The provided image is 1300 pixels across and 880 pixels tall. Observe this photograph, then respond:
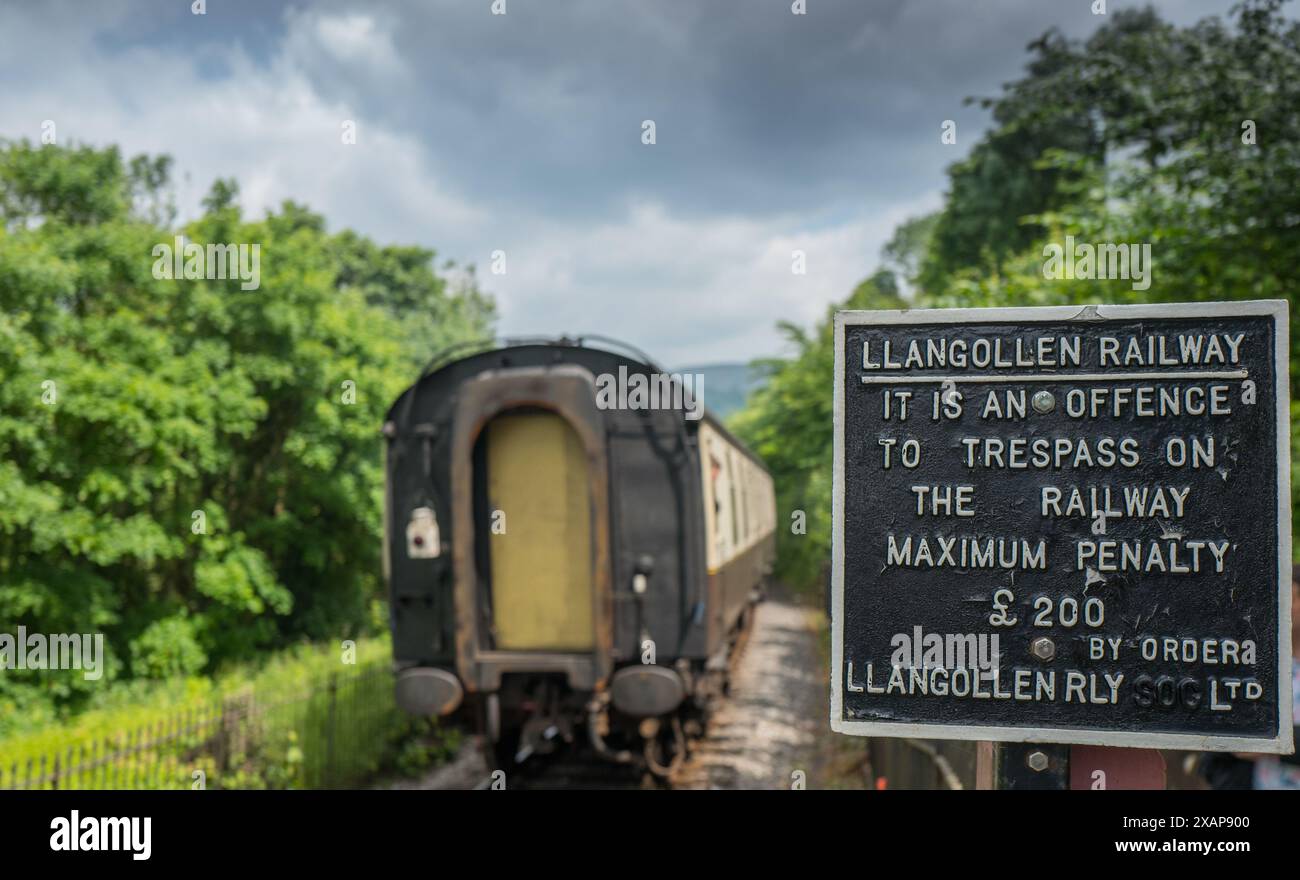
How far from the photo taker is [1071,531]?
9.37 ft

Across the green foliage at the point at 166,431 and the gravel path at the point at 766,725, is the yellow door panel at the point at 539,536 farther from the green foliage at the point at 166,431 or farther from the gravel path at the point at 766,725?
the green foliage at the point at 166,431

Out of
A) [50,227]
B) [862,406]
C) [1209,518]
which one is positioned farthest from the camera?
[50,227]

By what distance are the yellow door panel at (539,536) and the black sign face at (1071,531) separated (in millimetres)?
4545

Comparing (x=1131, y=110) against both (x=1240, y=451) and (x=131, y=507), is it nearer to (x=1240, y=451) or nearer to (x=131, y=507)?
(x=1240, y=451)

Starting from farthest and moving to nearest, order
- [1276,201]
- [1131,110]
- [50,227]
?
[50,227] → [1131,110] → [1276,201]

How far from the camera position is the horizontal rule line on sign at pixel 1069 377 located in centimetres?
283

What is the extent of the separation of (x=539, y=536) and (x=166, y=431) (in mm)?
8220

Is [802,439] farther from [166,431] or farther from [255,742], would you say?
[255,742]

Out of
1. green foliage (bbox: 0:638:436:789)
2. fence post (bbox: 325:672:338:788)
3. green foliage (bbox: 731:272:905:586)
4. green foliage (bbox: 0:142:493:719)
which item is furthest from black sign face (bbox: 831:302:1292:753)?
green foliage (bbox: 731:272:905:586)

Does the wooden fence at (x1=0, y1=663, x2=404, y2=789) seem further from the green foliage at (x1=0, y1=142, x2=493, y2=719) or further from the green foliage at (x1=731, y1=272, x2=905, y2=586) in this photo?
the green foliage at (x1=731, y1=272, x2=905, y2=586)

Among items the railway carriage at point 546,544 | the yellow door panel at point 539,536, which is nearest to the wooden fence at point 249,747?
the railway carriage at point 546,544
